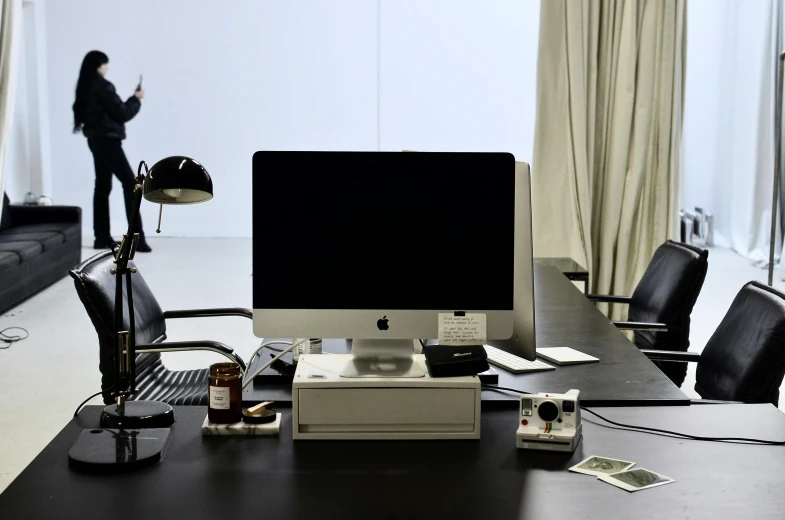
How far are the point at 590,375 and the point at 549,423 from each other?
0.54 m

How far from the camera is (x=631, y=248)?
17.0 ft

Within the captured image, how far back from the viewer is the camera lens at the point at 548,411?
1777 millimetres

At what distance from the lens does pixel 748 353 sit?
7.93 ft

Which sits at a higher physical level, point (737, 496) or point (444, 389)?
point (444, 389)

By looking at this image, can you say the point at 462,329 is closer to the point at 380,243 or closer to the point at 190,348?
the point at 380,243

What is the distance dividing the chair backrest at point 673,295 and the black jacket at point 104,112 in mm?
6168

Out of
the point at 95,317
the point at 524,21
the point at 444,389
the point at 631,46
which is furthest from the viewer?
the point at 524,21

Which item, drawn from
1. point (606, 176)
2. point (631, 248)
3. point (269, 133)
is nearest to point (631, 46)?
point (606, 176)

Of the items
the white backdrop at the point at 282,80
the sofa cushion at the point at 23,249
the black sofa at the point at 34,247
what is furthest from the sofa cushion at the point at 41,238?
the white backdrop at the point at 282,80

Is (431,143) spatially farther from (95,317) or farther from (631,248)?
(95,317)

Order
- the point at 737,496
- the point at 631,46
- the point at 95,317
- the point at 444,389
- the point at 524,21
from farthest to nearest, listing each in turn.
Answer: the point at 524,21 < the point at 631,46 < the point at 95,317 < the point at 444,389 < the point at 737,496

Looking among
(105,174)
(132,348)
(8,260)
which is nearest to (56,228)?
(8,260)

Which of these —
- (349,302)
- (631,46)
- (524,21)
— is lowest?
(349,302)

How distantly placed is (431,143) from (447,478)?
7752mm
